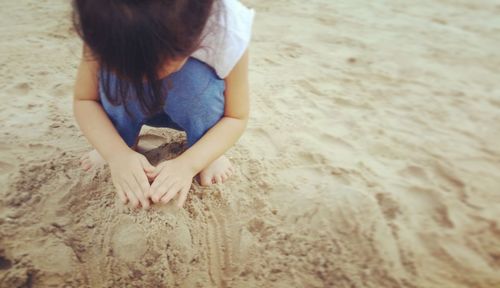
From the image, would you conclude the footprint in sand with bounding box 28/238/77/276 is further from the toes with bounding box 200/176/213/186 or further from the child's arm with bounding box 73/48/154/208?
the toes with bounding box 200/176/213/186

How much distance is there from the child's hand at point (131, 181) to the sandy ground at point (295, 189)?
3.8 inches

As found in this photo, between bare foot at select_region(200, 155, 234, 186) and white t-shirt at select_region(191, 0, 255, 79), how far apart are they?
13.7 inches

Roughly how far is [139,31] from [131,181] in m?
0.50

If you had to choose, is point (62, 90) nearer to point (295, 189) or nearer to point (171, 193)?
point (171, 193)

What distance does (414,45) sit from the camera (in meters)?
2.43

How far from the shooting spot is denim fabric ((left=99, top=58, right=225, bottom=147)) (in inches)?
43.9

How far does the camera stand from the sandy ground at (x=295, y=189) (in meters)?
1.09

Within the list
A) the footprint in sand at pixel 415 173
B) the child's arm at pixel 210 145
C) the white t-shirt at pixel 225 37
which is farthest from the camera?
the footprint in sand at pixel 415 173

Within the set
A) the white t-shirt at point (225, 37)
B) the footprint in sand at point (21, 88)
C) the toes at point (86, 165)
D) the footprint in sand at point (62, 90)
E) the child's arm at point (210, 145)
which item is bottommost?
the toes at point (86, 165)

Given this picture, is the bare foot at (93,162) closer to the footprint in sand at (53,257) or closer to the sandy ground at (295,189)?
the sandy ground at (295,189)

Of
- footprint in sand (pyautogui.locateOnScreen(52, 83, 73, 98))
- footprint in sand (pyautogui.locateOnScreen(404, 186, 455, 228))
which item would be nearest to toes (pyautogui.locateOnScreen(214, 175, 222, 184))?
footprint in sand (pyautogui.locateOnScreen(404, 186, 455, 228))

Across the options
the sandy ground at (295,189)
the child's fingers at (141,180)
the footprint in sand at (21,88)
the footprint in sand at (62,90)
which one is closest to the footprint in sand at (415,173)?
the sandy ground at (295,189)

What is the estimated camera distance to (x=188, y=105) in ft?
3.81

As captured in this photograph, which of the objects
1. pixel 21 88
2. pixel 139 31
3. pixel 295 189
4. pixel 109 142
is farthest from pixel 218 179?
pixel 21 88
